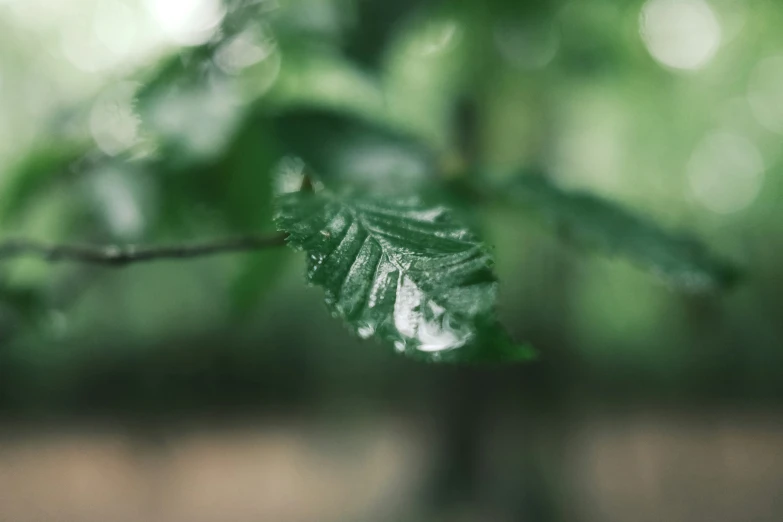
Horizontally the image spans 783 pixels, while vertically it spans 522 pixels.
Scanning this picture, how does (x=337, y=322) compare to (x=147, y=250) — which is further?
(x=337, y=322)

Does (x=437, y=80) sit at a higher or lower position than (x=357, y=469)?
higher

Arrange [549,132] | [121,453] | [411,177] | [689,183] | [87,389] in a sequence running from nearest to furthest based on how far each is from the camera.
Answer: [411,177], [549,132], [689,183], [121,453], [87,389]

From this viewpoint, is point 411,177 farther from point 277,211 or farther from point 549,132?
point 549,132

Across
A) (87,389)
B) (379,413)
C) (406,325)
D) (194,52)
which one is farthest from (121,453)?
(406,325)

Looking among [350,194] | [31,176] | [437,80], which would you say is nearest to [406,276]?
[350,194]

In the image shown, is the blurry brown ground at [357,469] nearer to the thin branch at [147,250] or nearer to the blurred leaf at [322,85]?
the blurred leaf at [322,85]

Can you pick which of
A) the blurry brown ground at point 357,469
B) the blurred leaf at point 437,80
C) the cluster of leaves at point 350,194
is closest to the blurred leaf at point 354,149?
the cluster of leaves at point 350,194

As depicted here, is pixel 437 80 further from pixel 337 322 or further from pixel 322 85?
pixel 337 322
